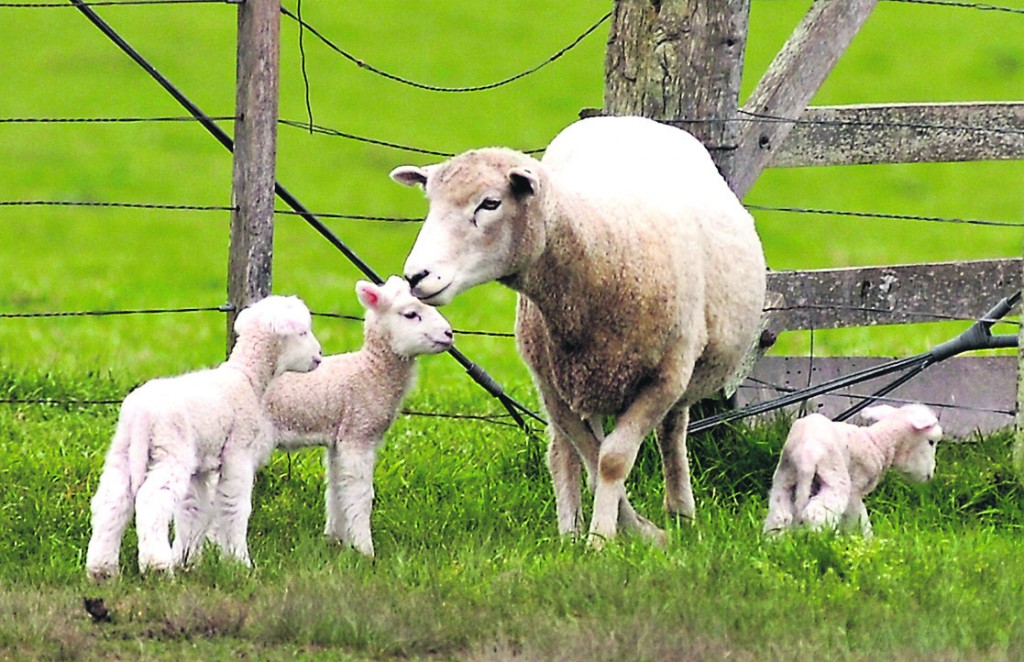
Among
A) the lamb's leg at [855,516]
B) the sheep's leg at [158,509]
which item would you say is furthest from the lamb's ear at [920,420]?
the sheep's leg at [158,509]

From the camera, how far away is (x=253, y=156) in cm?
632

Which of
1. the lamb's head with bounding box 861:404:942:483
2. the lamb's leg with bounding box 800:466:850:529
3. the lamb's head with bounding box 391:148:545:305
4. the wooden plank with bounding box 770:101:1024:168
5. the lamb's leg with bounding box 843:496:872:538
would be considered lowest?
the lamb's leg with bounding box 843:496:872:538

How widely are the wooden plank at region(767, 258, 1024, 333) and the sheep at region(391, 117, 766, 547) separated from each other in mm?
1024

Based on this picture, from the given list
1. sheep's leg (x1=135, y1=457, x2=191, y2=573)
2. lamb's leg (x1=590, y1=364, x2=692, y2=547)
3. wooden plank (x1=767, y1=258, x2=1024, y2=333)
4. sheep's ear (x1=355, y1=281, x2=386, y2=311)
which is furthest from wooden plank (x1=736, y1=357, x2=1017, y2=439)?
sheep's leg (x1=135, y1=457, x2=191, y2=573)

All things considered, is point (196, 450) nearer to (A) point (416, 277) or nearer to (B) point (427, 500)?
(A) point (416, 277)

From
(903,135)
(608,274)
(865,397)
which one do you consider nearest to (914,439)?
(865,397)

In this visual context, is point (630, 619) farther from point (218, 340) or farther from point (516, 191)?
point (218, 340)

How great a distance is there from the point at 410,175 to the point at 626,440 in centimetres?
109

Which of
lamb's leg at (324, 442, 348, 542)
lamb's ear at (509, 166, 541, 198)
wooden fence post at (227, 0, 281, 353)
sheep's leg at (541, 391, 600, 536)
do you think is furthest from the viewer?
wooden fence post at (227, 0, 281, 353)

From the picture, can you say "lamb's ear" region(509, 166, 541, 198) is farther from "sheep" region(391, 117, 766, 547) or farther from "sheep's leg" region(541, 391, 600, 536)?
"sheep's leg" region(541, 391, 600, 536)

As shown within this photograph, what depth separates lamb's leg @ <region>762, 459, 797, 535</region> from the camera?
6160 mm

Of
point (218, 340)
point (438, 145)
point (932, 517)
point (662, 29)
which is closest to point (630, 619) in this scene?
point (932, 517)

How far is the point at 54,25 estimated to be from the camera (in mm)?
25422

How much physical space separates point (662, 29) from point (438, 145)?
14.6 metres
